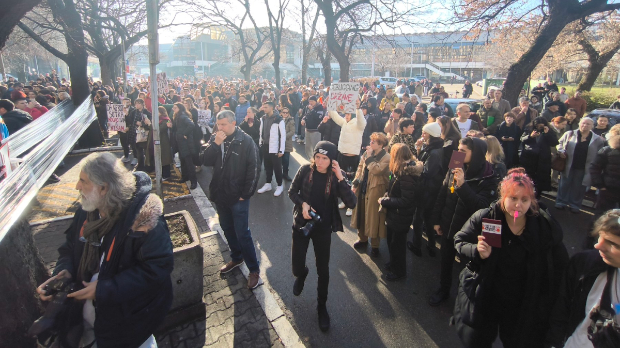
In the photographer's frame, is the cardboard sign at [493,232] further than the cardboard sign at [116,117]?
No

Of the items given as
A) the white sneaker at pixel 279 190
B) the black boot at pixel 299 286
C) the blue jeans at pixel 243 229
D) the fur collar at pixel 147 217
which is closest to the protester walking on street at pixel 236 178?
the blue jeans at pixel 243 229

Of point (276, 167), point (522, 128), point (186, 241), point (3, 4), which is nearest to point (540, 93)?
point (522, 128)

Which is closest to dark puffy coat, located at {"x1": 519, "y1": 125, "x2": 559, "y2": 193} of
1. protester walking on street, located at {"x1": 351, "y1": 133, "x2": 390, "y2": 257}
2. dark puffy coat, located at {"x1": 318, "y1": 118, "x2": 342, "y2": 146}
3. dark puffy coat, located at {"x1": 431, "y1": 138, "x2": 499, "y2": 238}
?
dark puffy coat, located at {"x1": 431, "y1": 138, "x2": 499, "y2": 238}

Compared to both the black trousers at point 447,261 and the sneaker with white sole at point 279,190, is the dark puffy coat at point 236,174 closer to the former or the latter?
the black trousers at point 447,261

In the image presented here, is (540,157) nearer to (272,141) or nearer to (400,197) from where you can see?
(400,197)

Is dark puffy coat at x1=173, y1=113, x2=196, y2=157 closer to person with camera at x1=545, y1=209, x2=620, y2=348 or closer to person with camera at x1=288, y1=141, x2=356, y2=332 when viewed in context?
person with camera at x1=288, y1=141, x2=356, y2=332

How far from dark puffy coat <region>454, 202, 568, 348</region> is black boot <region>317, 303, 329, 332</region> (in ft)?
5.12

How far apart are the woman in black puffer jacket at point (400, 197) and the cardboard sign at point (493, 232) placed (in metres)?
1.66

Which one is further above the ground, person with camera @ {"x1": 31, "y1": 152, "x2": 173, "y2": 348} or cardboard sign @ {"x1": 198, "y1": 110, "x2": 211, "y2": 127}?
cardboard sign @ {"x1": 198, "y1": 110, "x2": 211, "y2": 127}

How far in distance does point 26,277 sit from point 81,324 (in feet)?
2.48

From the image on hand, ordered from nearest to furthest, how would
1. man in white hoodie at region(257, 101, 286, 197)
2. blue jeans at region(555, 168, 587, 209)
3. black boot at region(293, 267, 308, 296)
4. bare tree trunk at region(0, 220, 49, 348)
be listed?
1. bare tree trunk at region(0, 220, 49, 348)
2. black boot at region(293, 267, 308, 296)
3. blue jeans at region(555, 168, 587, 209)
4. man in white hoodie at region(257, 101, 286, 197)

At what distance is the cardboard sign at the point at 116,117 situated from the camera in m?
8.22

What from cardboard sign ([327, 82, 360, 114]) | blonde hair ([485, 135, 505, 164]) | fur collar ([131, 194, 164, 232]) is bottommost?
fur collar ([131, 194, 164, 232])

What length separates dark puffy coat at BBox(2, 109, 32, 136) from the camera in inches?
270
